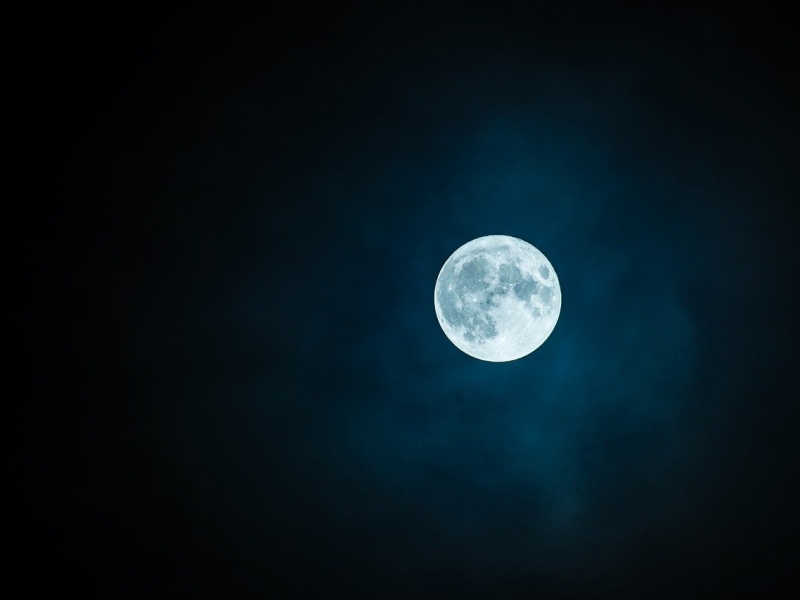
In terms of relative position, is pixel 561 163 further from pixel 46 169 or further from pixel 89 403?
pixel 89 403

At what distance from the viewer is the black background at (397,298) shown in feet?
13.5

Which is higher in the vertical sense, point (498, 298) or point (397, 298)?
point (397, 298)

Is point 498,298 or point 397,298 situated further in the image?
point 397,298

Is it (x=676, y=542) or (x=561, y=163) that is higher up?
(x=561, y=163)

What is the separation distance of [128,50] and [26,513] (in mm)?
3324

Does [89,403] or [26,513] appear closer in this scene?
[89,403]

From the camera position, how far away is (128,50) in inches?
159

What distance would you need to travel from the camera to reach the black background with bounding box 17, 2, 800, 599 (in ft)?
13.5

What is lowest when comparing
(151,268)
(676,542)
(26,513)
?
(26,513)

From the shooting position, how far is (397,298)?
4.54m

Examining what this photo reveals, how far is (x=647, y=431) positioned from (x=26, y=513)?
441 cm

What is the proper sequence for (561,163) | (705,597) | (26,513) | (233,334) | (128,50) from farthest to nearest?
(705,597) < (26,513) < (233,334) < (561,163) < (128,50)

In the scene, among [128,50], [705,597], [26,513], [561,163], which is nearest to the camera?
[128,50]

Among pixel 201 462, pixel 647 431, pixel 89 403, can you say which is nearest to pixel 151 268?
pixel 89 403
